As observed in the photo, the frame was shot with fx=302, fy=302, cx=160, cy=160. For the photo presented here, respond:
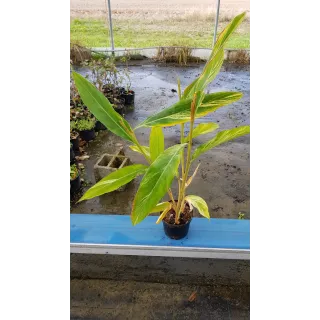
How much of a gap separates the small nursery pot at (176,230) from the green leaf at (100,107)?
1.23 feet

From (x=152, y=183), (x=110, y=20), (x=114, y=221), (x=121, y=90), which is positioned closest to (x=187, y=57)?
(x=110, y=20)

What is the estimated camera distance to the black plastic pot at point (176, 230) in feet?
3.34

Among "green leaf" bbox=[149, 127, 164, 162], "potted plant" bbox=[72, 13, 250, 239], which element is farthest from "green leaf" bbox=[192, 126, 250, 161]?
"green leaf" bbox=[149, 127, 164, 162]

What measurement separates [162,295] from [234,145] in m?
1.39

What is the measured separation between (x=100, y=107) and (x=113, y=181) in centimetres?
20

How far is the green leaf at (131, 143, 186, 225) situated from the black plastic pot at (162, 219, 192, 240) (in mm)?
401

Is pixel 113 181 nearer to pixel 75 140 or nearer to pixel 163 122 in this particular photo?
pixel 163 122

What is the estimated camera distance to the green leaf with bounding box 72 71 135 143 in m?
0.72

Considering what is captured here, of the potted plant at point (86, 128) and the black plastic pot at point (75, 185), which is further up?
the potted plant at point (86, 128)

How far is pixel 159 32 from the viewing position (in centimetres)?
505

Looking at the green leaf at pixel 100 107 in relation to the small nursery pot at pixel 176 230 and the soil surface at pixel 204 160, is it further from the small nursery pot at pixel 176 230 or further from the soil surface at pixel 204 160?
the soil surface at pixel 204 160

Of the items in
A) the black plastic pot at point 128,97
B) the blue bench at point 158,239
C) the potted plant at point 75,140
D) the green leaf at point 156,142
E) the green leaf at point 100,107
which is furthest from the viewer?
the black plastic pot at point 128,97

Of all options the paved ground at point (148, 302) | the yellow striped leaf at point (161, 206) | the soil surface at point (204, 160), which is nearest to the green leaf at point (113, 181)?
the yellow striped leaf at point (161, 206)

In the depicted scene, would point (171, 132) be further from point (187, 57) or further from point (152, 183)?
point (187, 57)
